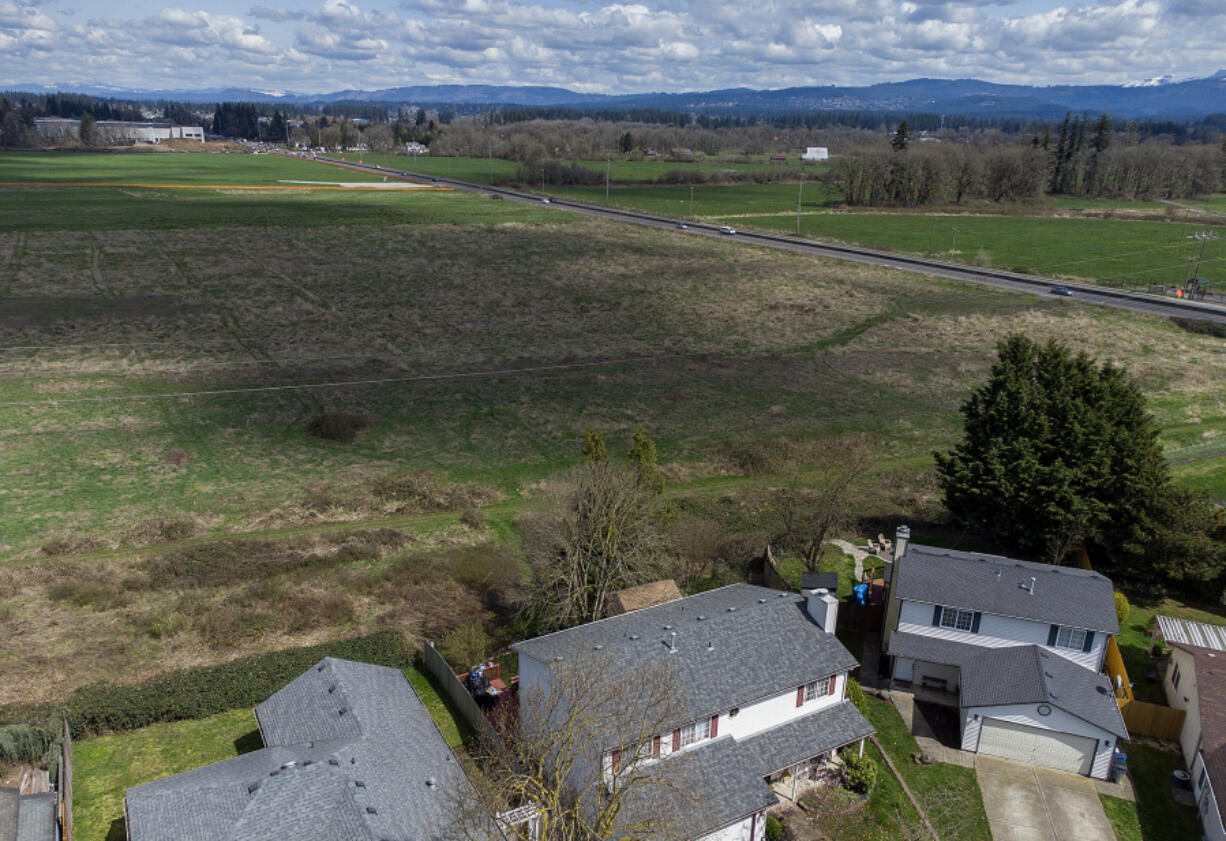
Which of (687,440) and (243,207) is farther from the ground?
(243,207)

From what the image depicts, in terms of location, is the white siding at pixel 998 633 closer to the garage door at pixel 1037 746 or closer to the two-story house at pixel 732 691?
the garage door at pixel 1037 746

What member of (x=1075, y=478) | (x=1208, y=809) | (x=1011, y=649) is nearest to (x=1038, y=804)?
(x=1208, y=809)

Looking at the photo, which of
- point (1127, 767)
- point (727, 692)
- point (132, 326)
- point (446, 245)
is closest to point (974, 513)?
point (1127, 767)

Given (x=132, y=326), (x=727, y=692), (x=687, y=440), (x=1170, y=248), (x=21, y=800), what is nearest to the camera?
(x=21, y=800)

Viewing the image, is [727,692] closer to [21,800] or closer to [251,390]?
[21,800]

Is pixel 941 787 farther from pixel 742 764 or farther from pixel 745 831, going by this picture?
pixel 745 831
